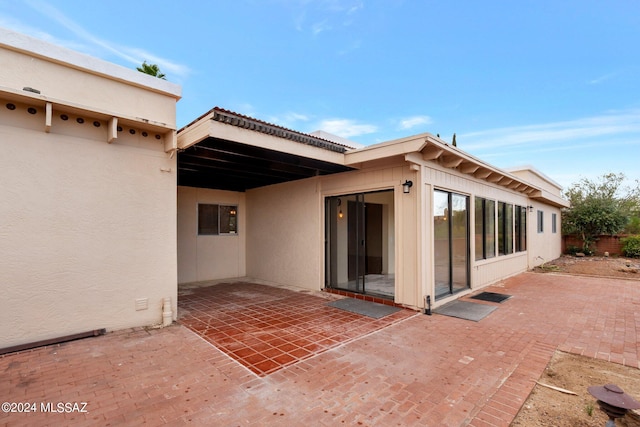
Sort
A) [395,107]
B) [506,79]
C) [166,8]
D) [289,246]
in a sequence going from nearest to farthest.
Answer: [289,246] < [166,8] < [506,79] < [395,107]

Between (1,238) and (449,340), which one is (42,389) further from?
(449,340)

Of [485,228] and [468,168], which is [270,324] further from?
[485,228]

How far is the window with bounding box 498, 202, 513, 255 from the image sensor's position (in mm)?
8859

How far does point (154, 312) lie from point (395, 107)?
677 inches

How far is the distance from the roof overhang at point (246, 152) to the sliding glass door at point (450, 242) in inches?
87.5

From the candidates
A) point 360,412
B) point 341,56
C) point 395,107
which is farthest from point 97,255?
point 395,107

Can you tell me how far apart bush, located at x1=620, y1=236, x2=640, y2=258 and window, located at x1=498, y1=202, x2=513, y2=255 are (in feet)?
38.4

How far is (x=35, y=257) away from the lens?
379cm

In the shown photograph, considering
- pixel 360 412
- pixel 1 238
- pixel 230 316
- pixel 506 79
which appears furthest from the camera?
pixel 506 79

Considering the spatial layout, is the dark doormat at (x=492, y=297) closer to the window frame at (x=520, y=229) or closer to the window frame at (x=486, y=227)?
the window frame at (x=486, y=227)

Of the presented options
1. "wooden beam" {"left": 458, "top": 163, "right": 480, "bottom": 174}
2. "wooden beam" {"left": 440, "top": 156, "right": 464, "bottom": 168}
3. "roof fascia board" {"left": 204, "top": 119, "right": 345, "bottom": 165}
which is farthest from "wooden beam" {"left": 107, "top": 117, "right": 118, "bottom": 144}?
"wooden beam" {"left": 458, "top": 163, "right": 480, "bottom": 174}

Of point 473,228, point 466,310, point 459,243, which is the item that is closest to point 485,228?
point 473,228

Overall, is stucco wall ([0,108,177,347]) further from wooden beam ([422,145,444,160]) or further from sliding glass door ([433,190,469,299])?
→ sliding glass door ([433,190,469,299])

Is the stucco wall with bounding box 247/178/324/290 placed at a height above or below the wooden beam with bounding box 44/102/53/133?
below
